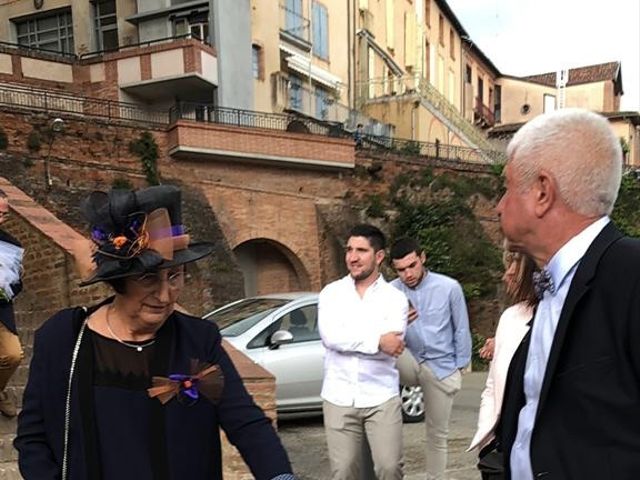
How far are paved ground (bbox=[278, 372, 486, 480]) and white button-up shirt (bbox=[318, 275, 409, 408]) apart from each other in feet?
7.13

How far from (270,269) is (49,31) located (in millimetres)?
15028

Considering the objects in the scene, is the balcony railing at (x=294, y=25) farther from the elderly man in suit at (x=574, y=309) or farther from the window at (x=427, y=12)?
the elderly man in suit at (x=574, y=309)

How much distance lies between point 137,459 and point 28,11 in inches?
1187

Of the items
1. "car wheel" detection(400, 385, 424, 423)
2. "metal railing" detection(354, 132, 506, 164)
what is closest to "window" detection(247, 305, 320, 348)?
"car wheel" detection(400, 385, 424, 423)

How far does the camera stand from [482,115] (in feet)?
174

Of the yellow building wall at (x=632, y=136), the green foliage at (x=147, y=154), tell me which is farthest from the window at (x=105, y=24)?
the yellow building wall at (x=632, y=136)

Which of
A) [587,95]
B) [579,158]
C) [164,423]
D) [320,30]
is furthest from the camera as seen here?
[587,95]

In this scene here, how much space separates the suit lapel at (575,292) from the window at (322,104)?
27912mm

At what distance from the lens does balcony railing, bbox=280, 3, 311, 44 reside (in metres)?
27.4

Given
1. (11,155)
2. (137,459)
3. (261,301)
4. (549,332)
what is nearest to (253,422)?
(137,459)

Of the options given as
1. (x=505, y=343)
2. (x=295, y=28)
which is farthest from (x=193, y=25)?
(x=505, y=343)

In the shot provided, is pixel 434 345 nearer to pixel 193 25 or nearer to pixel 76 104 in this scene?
pixel 76 104

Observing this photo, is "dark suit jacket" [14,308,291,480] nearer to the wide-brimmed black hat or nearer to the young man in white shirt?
the wide-brimmed black hat

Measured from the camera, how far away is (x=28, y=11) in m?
27.9
